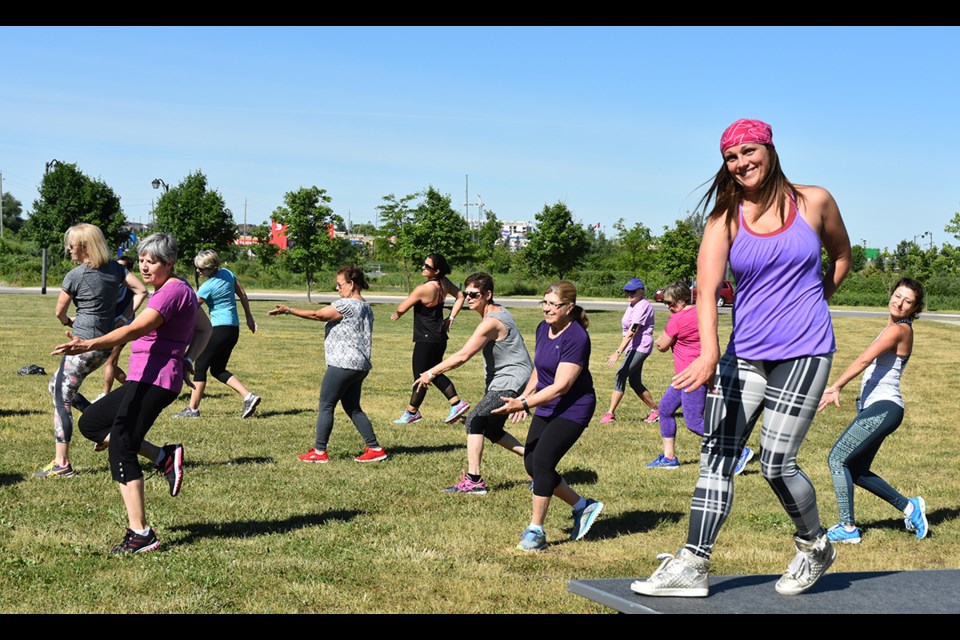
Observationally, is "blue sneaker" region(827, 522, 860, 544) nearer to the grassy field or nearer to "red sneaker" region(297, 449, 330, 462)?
the grassy field

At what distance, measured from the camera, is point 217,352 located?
39.8 ft

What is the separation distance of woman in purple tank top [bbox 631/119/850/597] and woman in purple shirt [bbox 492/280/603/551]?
207 cm

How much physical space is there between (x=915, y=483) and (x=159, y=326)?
22.8 ft

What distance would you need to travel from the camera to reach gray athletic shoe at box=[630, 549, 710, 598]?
14.7ft

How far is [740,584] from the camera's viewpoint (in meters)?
4.84

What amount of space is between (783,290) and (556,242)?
178ft

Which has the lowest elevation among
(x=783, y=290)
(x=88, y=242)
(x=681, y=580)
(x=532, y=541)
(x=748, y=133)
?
(x=532, y=541)

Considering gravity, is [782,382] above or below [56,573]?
above

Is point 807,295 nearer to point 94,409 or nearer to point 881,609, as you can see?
point 881,609

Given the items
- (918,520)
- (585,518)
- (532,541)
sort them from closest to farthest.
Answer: (532,541), (585,518), (918,520)

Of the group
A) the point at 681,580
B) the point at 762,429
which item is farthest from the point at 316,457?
the point at 762,429

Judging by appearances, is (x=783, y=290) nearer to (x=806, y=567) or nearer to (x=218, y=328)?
(x=806, y=567)

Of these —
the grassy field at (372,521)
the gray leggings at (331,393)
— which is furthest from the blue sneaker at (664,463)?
the gray leggings at (331,393)
